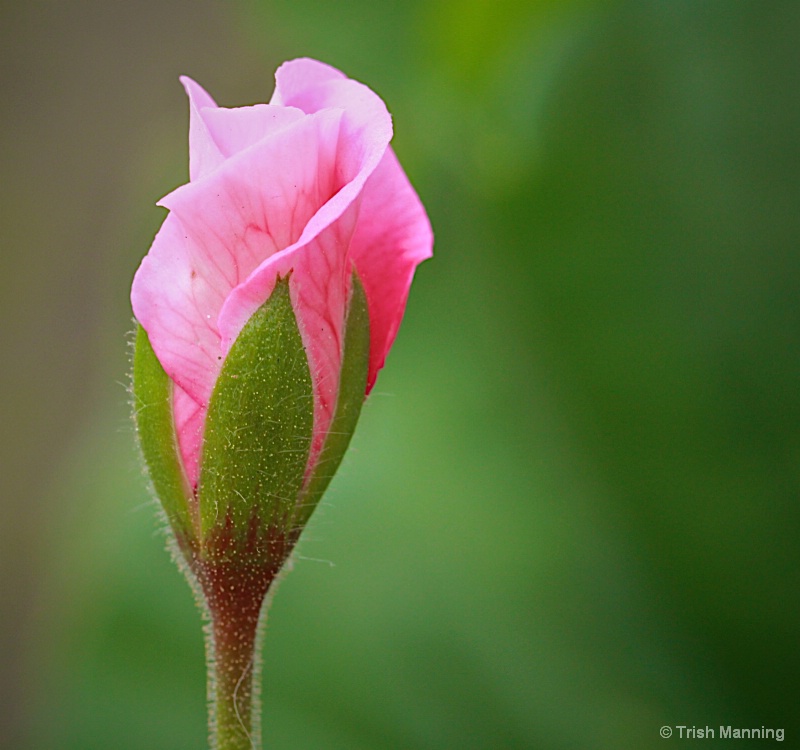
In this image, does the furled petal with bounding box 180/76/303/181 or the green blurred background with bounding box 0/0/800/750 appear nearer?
the furled petal with bounding box 180/76/303/181

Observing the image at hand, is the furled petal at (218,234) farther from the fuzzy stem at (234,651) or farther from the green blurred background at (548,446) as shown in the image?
the green blurred background at (548,446)

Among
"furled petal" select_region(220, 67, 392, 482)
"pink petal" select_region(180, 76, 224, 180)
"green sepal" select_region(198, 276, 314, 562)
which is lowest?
"green sepal" select_region(198, 276, 314, 562)

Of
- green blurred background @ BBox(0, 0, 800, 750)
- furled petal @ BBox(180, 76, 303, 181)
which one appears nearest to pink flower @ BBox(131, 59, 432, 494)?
furled petal @ BBox(180, 76, 303, 181)

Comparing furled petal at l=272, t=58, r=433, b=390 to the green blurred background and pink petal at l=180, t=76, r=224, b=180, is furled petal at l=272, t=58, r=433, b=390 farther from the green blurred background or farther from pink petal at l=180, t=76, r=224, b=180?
the green blurred background

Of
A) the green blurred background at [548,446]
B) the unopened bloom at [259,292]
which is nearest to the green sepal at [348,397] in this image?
the unopened bloom at [259,292]

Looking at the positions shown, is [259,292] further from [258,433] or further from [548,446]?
[548,446]

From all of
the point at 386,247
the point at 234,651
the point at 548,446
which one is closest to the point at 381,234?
the point at 386,247

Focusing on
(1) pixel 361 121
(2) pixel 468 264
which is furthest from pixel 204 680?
(1) pixel 361 121

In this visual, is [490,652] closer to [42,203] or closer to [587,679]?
[587,679]

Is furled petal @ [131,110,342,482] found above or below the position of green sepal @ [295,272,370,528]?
above
